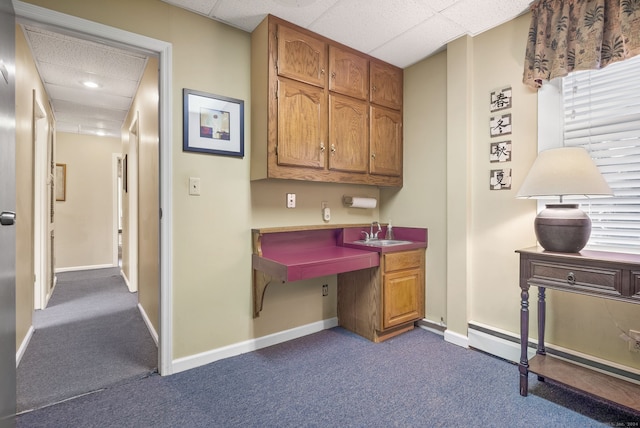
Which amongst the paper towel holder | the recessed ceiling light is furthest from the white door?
the paper towel holder

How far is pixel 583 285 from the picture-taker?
1.66 metres

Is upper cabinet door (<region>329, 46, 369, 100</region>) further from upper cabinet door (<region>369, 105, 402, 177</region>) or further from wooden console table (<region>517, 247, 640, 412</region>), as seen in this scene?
wooden console table (<region>517, 247, 640, 412</region>)

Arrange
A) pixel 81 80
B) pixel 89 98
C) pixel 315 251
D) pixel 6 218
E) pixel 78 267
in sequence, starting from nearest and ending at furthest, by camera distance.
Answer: pixel 6 218
pixel 315 251
pixel 81 80
pixel 89 98
pixel 78 267

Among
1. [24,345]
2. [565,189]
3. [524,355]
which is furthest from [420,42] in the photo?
[24,345]

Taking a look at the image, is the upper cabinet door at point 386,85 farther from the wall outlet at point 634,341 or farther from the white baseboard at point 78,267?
the white baseboard at point 78,267

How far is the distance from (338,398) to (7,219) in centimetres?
180

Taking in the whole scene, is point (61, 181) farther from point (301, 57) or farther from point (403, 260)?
point (403, 260)

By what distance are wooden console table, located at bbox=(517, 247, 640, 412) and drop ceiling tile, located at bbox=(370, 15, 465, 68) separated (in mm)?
1703

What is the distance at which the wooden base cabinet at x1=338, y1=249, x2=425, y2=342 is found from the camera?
2623mm

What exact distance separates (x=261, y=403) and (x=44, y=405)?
4.00ft

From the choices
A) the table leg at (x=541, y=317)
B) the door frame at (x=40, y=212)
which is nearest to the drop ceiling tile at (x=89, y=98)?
the door frame at (x=40, y=212)

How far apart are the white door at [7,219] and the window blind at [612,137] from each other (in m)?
2.99

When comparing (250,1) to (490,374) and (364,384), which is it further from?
(490,374)

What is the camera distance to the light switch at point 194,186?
2.22 m
